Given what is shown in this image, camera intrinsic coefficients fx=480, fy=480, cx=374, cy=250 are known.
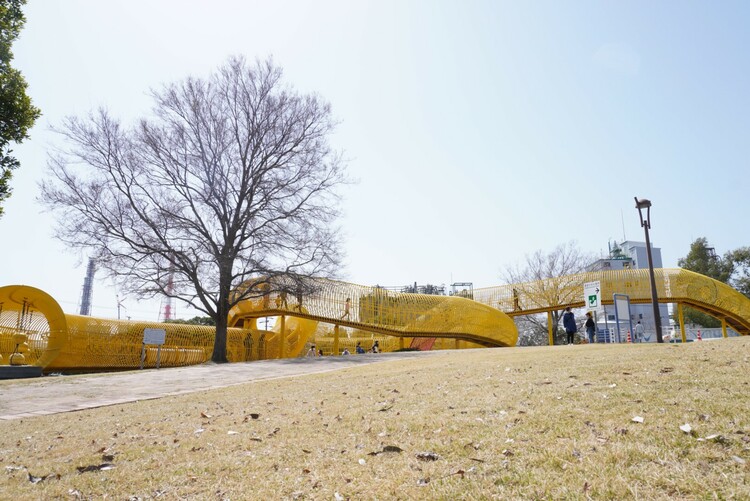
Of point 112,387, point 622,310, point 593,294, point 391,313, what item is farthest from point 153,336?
point 622,310

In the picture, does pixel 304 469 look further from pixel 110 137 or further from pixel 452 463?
pixel 110 137

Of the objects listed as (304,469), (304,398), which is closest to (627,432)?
(304,469)

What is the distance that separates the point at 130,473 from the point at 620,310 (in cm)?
1745

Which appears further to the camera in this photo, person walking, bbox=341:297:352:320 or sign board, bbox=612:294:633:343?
person walking, bbox=341:297:352:320

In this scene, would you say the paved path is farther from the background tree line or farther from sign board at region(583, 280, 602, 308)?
the background tree line

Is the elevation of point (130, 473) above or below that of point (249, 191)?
below

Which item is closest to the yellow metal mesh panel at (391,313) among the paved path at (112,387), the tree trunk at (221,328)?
the tree trunk at (221,328)

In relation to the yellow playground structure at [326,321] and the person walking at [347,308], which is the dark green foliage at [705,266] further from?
the person walking at [347,308]

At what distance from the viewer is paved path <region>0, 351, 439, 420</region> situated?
396 inches

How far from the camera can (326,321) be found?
92.5 ft

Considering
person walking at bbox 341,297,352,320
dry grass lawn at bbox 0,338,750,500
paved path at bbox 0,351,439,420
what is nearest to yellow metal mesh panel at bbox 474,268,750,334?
person walking at bbox 341,297,352,320

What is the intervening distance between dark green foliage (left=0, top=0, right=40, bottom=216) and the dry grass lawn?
18.3ft

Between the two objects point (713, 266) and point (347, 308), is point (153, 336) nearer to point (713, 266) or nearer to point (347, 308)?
point (347, 308)

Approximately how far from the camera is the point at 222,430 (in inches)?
239
